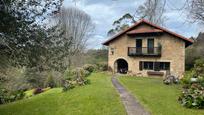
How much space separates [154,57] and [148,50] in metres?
1.11

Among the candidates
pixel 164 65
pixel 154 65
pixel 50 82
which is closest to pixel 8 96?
pixel 50 82

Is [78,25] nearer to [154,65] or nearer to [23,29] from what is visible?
[154,65]

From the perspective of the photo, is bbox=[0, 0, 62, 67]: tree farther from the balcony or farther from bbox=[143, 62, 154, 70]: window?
bbox=[143, 62, 154, 70]: window

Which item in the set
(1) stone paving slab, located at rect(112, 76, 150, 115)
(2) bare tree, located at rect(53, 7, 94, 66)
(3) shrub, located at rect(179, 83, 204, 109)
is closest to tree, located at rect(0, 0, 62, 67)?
(1) stone paving slab, located at rect(112, 76, 150, 115)

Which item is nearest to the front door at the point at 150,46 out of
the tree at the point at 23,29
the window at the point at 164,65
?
the window at the point at 164,65

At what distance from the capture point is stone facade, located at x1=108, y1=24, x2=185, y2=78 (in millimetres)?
30406

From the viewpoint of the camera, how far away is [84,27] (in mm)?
42031

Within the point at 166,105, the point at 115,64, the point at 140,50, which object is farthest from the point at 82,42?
the point at 166,105

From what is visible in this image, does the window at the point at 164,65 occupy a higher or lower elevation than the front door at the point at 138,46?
lower

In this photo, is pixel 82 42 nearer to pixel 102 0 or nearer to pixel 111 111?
pixel 111 111

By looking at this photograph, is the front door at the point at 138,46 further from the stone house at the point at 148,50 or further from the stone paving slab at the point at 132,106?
the stone paving slab at the point at 132,106

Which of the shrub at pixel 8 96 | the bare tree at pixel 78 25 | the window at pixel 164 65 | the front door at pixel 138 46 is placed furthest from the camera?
the bare tree at pixel 78 25

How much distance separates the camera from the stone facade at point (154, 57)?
1197 inches

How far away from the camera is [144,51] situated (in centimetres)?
3212
